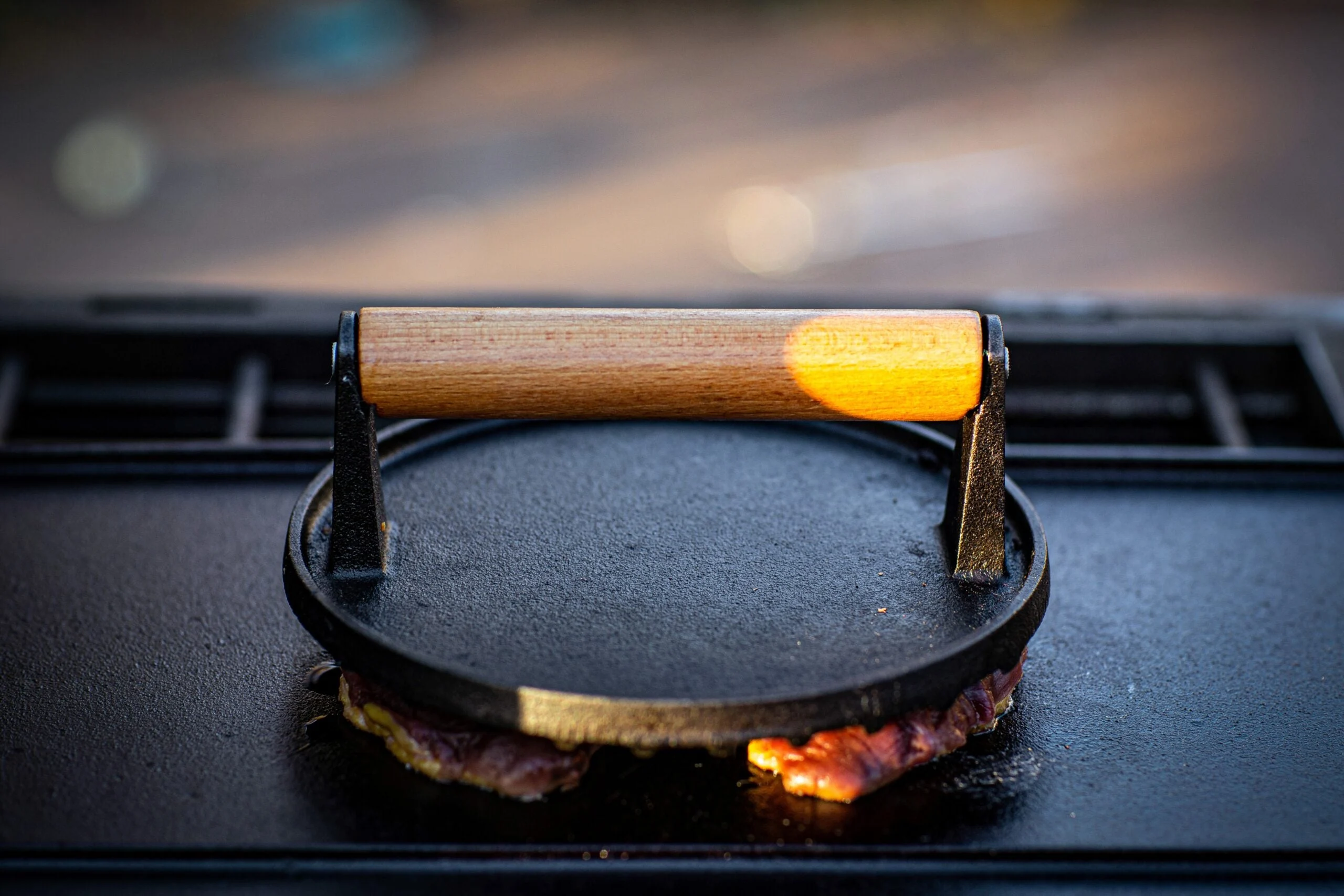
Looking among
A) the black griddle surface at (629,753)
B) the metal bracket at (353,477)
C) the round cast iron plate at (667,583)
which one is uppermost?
the metal bracket at (353,477)

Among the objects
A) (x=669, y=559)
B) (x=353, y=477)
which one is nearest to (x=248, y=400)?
(x=353, y=477)

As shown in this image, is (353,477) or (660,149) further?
(660,149)

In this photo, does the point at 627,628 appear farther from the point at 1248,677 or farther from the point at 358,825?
the point at 1248,677

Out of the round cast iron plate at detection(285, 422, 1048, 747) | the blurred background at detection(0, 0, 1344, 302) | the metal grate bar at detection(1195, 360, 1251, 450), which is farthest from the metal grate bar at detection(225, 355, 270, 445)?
the blurred background at detection(0, 0, 1344, 302)

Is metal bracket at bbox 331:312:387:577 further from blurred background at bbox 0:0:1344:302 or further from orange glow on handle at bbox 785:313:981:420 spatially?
blurred background at bbox 0:0:1344:302

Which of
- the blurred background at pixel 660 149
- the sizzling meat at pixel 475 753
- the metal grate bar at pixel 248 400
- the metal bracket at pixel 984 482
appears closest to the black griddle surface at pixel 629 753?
the sizzling meat at pixel 475 753

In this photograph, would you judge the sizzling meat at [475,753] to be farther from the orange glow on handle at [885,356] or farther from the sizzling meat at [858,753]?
the orange glow on handle at [885,356]

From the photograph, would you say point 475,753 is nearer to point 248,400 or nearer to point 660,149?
point 248,400
